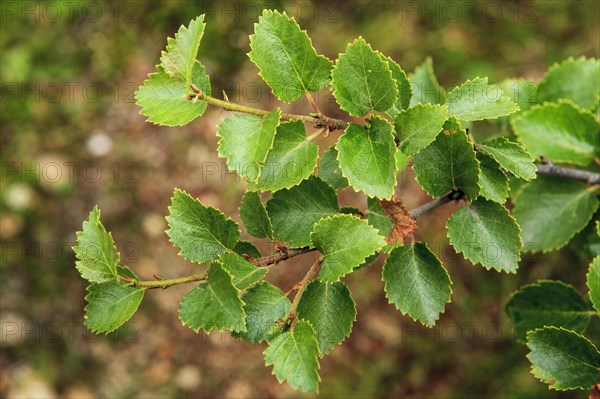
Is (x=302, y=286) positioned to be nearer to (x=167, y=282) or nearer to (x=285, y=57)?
(x=167, y=282)

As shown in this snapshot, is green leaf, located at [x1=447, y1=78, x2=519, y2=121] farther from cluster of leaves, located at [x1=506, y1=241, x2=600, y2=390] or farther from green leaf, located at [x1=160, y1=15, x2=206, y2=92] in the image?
green leaf, located at [x1=160, y1=15, x2=206, y2=92]

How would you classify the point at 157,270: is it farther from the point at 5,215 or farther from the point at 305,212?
the point at 305,212

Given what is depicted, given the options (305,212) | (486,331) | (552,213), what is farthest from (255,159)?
(486,331)

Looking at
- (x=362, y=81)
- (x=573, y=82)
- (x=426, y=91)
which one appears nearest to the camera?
(x=362, y=81)

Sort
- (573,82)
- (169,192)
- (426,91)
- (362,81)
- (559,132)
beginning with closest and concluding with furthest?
(559,132) < (362,81) < (426,91) < (573,82) < (169,192)

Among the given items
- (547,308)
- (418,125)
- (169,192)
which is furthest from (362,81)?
(169,192)

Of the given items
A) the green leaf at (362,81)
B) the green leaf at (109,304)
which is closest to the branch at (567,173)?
the green leaf at (362,81)
